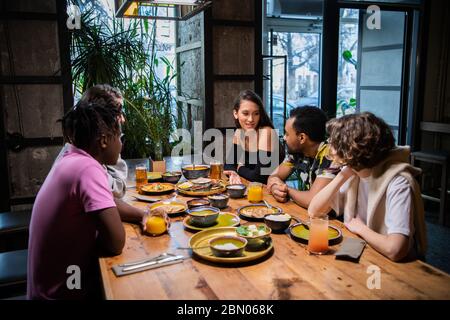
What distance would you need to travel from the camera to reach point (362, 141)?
1654mm

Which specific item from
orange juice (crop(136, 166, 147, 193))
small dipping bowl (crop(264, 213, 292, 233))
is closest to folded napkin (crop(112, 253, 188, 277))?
small dipping bowl (crop(264, 213, 292, 233))

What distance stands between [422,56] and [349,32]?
1.06 m

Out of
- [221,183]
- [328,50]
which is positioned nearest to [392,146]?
[221,183]

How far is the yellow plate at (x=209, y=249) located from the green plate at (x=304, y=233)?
14cm

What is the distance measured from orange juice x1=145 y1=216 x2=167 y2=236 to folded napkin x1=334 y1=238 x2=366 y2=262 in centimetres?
74

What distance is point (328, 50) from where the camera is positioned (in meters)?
4.45

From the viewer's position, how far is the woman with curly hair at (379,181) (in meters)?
1.55

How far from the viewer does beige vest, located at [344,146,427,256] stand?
A: 1621 millimetres

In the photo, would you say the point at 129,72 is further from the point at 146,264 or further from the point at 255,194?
the point at 146,264

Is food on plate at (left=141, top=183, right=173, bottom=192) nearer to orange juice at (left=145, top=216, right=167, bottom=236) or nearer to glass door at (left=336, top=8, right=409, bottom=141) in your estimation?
orange juice at (left=145, top=216, right=167, bottom=236)

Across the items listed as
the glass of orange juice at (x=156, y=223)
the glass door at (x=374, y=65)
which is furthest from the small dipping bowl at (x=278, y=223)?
the glass door at (x=374, y=65)

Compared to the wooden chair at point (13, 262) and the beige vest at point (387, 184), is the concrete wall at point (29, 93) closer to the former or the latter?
the wooden chair at point (13, 262)

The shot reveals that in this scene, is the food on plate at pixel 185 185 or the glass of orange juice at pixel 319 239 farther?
the food on plate at pixel 185 185

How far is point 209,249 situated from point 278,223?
34cm
